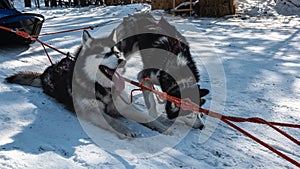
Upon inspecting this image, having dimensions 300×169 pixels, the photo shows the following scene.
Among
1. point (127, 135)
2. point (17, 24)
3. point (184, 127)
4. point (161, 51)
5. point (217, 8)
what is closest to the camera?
point (127, 135)

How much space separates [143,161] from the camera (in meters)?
2.44

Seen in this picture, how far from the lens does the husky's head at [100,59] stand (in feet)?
9.72

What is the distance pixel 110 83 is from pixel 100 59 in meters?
0.30

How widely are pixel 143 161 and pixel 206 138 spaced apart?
0.77m

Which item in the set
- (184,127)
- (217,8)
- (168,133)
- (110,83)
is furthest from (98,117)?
(217,8)

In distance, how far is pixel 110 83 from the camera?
123 inches

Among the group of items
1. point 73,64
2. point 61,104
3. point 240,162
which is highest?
point 73,64

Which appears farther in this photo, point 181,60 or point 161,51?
point 161,51

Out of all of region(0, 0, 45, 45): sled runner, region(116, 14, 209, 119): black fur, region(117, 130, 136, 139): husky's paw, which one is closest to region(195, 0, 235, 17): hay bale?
region(0, 0, 45, 45): sled runner

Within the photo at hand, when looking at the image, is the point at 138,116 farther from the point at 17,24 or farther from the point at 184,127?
the point at 17,24

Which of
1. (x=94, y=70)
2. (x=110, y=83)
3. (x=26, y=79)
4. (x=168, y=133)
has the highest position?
(x=94, y=70)

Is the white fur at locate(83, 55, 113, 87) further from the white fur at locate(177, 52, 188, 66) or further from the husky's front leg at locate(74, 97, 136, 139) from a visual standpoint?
the white fur at locate(177, 52, 188, 66)

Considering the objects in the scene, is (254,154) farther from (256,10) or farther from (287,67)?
(256,10)

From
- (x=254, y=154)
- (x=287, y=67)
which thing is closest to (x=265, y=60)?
(x=287, y=67)
